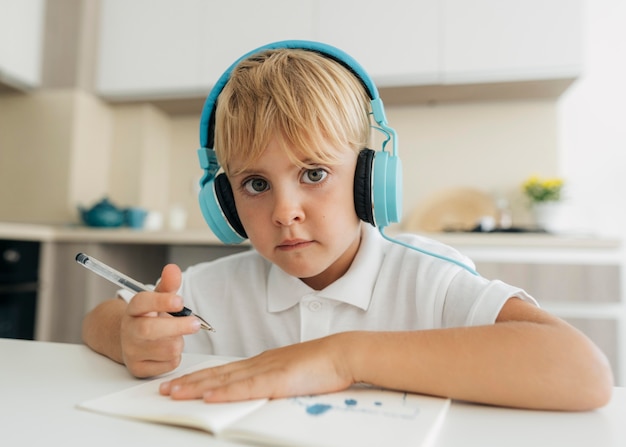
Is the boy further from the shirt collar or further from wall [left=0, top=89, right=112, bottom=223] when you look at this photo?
wall [left=0, top=89, right=112, bottom=223]

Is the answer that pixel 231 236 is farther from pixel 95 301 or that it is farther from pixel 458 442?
pixel 95 301

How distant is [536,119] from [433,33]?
655 millimetres

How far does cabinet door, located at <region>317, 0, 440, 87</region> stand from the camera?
2258 millimetres

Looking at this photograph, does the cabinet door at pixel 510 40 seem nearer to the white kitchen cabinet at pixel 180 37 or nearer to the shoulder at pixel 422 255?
the white kitchen cabinet at pixel 180 37

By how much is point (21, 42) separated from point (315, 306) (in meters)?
2.41

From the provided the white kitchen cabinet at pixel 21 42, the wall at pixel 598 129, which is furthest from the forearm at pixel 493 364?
the white kitchen cabinet at pixel 21 42

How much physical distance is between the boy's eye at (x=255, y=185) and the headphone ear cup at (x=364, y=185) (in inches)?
5.3

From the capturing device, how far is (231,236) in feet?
2.75

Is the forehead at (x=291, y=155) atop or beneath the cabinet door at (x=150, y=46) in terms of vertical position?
beneath

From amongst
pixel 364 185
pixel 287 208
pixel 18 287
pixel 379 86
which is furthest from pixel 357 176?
pixel 18 287

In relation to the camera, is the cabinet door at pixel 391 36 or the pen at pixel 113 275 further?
the cabinet door at pixel 391 36

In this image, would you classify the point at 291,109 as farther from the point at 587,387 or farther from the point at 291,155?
the point at 587,387

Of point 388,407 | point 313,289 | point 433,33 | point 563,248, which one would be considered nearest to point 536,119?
point 433,33

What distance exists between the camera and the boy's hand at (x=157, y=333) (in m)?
0.54
